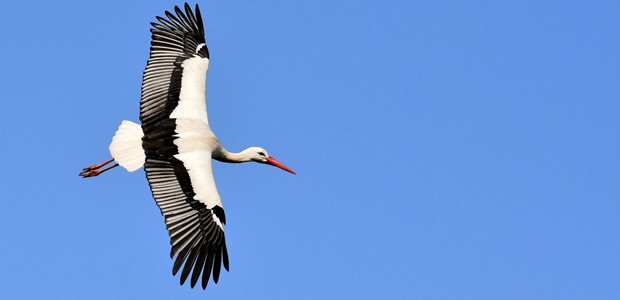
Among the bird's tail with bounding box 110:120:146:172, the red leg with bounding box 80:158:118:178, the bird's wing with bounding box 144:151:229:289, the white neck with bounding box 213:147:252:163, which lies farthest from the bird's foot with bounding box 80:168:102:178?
the bird's wing with bounding box 144:151:229:289

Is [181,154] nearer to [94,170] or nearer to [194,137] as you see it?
[194,137]

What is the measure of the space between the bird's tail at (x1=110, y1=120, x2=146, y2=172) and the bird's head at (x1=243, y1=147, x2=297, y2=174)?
2007 mm

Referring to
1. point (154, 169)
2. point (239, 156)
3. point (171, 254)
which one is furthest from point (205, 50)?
point (171, 254)

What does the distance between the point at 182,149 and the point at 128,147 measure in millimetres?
873

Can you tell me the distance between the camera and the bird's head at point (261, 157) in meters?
19.1

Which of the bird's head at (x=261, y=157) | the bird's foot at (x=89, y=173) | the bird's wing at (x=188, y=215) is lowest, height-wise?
the bird's wing at (x=188, y=215)

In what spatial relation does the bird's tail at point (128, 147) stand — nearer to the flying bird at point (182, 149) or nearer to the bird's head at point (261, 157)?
the flying bird at point (182, 149)

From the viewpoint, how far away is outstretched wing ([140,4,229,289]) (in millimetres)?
15914

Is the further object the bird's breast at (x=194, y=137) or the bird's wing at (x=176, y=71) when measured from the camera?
the bird's wing at (x=176, y=71)

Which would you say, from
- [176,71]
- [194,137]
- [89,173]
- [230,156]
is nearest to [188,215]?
[194,137]

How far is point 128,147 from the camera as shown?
17.4m

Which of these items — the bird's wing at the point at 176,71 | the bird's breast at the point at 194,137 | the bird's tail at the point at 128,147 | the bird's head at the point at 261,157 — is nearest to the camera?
the bird's tail at the point at 128,147

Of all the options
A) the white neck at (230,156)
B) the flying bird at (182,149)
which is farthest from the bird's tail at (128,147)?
the white neck at (230,156)

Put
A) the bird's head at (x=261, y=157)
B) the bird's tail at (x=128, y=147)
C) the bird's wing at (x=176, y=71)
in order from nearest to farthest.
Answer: the bird's tail at (x=128, y=147), the bird's wing at (x=176, y=71), the bird's head at (x=261, y=157)
